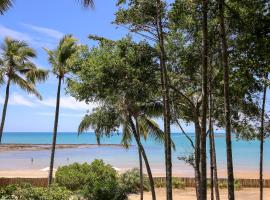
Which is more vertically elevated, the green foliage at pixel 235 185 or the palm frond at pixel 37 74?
the palm frond at pixel 37 74

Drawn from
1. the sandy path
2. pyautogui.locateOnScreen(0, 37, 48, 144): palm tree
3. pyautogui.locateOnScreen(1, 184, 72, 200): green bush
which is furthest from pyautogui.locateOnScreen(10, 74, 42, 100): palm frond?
pyautogui.locateOnScreen(1, 184, 72, 200): green bush

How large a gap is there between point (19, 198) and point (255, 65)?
292 inches

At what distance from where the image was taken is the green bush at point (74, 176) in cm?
2192

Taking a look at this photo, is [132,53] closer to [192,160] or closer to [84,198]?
[192,160]


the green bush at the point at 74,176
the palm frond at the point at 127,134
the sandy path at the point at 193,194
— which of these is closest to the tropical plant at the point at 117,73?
the green bush at the point at 74,176

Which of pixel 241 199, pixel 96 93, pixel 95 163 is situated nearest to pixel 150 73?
pixel 96 93

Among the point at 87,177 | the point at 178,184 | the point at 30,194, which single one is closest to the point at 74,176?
the point at 87,177

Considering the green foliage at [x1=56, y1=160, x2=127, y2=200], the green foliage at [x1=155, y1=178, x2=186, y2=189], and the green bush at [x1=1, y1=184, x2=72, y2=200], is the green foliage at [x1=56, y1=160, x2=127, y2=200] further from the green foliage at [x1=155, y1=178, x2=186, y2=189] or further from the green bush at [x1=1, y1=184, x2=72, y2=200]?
the green foliage at [x1=155, y1=178, x2=186, y2=189]

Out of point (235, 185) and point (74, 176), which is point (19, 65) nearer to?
point (74, 176)

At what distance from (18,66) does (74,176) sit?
6837mm

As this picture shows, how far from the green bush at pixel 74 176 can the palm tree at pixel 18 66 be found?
4902 millimetres

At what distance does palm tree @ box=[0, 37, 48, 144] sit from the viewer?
24.2m

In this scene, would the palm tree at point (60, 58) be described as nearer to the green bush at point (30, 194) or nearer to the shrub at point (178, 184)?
the green bush at point (30, 194)

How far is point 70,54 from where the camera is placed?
2317 cm
